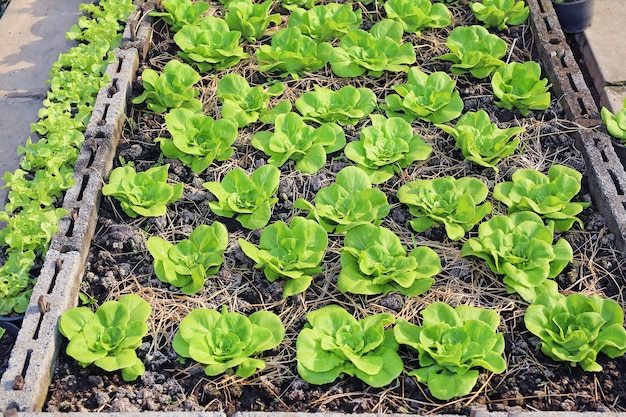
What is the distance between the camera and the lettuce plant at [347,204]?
324 cm

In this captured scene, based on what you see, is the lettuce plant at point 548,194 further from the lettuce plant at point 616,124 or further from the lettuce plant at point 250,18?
the lettuce plant at point 250,18

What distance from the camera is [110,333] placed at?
284 centimetres

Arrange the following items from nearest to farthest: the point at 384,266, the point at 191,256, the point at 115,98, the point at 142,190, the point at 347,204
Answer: the point at 384,266 < the point at 191,256 < the point at 347,204 < the point at 142,190 < the point at 115,98

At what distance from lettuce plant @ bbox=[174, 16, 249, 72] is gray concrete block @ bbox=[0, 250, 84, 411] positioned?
4.60 ft

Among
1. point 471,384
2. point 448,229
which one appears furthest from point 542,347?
point 448,229

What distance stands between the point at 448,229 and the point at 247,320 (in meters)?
0.90

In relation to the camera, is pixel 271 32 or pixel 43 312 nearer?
pixel 43 312

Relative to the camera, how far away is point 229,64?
13.4 feet

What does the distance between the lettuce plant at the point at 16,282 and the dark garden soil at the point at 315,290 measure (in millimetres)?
222

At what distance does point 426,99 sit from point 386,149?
43 centimetres

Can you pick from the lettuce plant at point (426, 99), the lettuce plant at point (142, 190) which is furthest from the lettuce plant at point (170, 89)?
the lettuce plant at point (426, 99)

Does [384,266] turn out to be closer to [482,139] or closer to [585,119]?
[482,139]

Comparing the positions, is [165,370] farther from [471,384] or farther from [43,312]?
[471,384]

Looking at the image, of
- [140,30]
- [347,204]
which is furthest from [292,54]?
[347,204]
